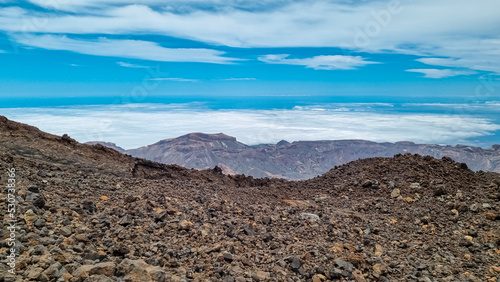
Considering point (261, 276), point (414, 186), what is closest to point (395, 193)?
point (414, 186)

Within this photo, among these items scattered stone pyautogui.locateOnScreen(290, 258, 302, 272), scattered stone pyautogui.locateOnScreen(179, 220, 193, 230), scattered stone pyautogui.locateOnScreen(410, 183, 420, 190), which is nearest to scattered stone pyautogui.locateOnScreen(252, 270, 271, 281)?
scattered stone pyautogui.locateOnScreen(290, 258, 302, 272)

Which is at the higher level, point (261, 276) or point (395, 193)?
point (395, 193)

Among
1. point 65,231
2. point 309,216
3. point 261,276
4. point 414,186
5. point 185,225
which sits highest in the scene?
point 414,186

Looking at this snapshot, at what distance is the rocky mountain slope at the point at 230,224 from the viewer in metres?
6.56

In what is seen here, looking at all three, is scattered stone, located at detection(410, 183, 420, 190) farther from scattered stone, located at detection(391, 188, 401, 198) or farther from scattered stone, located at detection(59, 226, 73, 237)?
scattered stone, located at detection(59, 226, 73, 237)

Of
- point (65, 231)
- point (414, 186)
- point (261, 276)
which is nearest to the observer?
point (261, 276)

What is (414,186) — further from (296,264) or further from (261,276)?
(261,276)

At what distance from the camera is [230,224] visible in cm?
899

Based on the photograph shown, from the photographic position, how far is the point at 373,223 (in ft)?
33.4

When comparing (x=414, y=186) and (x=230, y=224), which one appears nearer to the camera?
(x=230, y=224)

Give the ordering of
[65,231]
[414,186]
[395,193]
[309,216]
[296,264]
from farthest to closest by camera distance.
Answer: [414,186], [395,193], [309,216], [296,264], [65,231]

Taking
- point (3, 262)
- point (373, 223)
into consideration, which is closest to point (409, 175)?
point (373, 223)

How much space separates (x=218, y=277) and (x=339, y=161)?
108676 mm

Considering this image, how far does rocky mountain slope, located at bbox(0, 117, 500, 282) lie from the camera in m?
6.56
